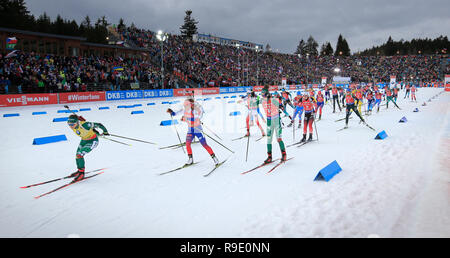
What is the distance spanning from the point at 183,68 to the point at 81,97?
18719mm

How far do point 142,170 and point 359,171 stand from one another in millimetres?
5547

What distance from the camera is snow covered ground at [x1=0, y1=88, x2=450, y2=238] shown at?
13.3ft

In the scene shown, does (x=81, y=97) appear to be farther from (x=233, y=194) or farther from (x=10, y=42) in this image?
(x=233, y=194)

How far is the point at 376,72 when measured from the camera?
284 feet

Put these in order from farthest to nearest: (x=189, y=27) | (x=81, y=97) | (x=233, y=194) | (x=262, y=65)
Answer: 1. (x=189, y=27)
2. (x=262, y=65)
3. (x=81, y=97)
4. (x=233, y=194)

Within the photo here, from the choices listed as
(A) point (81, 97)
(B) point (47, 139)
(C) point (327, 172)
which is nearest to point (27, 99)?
(A) point (81, 97)

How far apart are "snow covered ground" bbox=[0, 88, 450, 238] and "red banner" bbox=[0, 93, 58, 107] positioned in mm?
14864

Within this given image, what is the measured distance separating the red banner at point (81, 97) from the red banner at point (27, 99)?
0.65 metres

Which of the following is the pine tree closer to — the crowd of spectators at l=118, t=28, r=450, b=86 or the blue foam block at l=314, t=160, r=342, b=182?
the crowd of spectators at l=118, t=28, r=450, b=86

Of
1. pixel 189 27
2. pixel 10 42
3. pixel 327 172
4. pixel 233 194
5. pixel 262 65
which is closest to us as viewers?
pixel 233 194

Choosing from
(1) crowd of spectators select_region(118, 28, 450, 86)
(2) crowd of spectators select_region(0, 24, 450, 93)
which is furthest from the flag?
(1) crowd of spectators select_region(118, 28, 450, 86)

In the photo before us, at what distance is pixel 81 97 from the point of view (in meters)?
25.0

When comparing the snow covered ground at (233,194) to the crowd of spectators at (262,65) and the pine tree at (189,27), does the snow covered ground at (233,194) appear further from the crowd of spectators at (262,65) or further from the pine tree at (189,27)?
the pine tree at (189,27)

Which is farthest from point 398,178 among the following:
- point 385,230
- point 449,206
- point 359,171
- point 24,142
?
point 24,142
